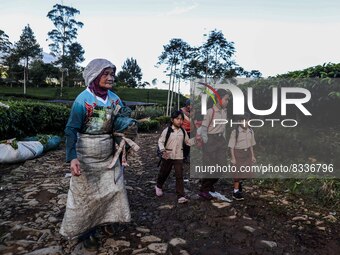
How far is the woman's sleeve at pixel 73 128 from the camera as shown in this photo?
3.14 m

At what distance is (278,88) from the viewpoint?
8953 mm

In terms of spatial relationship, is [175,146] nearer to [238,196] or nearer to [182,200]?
[182,200]

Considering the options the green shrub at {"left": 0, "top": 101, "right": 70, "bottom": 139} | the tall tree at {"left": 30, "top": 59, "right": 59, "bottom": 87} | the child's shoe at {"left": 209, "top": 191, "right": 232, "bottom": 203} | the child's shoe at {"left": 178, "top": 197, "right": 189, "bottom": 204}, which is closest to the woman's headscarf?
the child's shoe at {"left": 178, "top": 197, "right": 189, "bottom": 204}

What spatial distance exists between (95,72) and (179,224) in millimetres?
2477

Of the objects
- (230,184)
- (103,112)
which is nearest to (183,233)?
(103,112)

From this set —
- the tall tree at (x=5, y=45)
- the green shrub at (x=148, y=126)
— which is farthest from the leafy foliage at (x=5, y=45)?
the green shrub at (x=148, y=126)

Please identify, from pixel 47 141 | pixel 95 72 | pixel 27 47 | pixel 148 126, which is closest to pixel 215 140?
pixel 95 72

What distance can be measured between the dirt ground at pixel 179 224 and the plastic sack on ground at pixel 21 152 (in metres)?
0.91

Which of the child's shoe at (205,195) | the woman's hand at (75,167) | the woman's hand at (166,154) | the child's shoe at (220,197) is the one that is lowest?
the child's shoe at (220,197)

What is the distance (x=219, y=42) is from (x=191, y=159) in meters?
36.9

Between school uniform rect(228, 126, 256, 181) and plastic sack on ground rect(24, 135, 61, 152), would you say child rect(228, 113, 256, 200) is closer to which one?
school uniform rect(228, 126, 256, 181)

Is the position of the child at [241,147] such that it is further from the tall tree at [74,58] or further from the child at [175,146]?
the tall tree at [74,58]

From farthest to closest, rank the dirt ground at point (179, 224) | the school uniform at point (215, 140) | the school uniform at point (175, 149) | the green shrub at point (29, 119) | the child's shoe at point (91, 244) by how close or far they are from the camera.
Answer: the green shrub at point (29, 119) → the school uniform at point (215, 140) → the school uniform at point (175, 149) → the dirt ground at point (179, 224) → the child's shoe at point (91, 244)

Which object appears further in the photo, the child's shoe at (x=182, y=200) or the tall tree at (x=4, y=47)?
the tall tree at (x=4, y=47)
